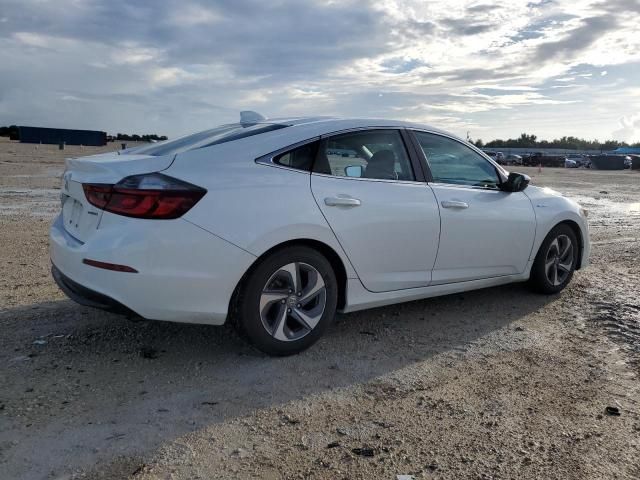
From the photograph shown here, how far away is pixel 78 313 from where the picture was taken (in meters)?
4.76

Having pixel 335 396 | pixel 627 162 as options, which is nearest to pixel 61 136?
pixel 627 162

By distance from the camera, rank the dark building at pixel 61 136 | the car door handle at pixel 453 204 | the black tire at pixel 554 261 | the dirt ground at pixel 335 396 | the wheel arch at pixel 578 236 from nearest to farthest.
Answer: the dirt ground at pixel 335 396
the car door handle at pixel 453 204
the black tire at pixel 554 261
the wheel arch at pixel 578 236
the dark building at pixel 61 136

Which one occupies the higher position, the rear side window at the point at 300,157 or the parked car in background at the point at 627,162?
the parked car in background at the point at 627,162

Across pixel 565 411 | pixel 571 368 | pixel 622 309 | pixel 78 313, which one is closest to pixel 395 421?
pixel 565 411

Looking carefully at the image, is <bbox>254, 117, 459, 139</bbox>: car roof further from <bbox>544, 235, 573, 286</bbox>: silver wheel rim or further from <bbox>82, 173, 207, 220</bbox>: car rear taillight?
<bbox>544, 235, 573, 286</bbox>: silver wheel rim

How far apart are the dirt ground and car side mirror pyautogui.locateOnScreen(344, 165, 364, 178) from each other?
1275 millimetres

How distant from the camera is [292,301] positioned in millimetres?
3934

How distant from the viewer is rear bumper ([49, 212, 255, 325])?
3.40 m

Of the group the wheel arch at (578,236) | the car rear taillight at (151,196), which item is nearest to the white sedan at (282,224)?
the car rear taillight at (151,196)

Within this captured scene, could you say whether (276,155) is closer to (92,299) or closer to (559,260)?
(92,299)

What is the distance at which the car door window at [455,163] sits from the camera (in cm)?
482

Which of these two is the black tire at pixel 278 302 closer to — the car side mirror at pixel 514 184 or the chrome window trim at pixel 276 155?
the chrome window trim at pixel 276 155

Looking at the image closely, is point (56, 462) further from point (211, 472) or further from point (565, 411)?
point (565, 411)

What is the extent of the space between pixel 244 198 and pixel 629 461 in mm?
2567
